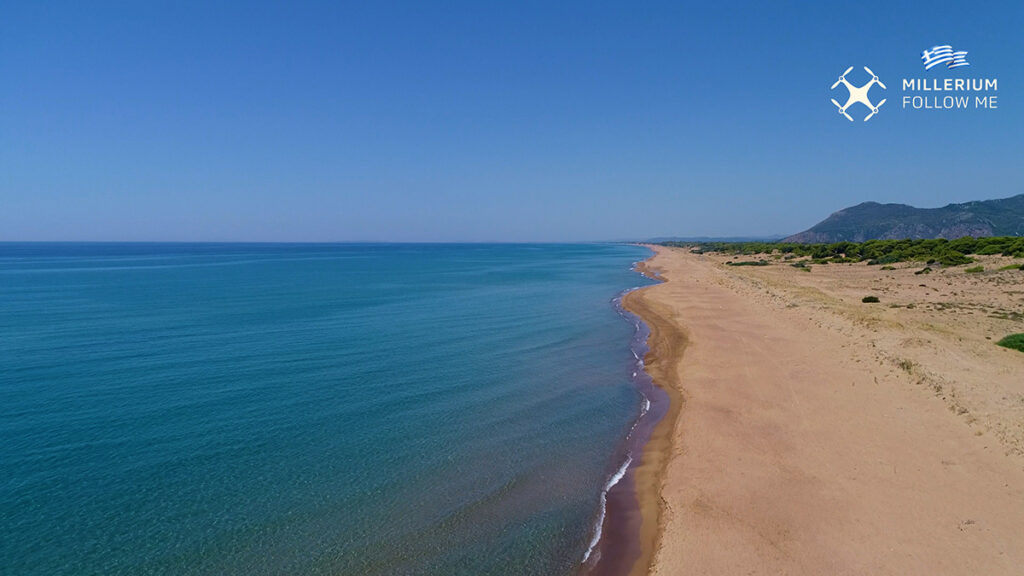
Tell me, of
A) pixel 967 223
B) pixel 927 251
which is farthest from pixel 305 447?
pixel 967 223

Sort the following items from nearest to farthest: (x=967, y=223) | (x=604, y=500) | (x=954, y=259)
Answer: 1. (x=604, y=500)
2. (x=954, y=259)
3. (x=967, y=223)

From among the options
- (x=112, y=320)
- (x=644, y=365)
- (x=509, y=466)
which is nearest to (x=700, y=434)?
(x=509, y=466)

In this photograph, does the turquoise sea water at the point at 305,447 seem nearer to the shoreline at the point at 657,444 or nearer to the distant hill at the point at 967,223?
the shoreline at the point at 657,444

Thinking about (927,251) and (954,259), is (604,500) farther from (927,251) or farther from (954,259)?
(927,251)

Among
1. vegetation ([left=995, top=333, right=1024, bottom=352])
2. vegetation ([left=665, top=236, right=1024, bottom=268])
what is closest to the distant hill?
vegetation ([left=665, top=236, right=1024, bottom=268])

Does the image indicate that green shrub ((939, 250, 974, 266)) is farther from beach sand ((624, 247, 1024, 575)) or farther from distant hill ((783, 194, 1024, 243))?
distant hill ((783, 194, 1024, 243))

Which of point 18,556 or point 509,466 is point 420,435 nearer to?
point 509,466

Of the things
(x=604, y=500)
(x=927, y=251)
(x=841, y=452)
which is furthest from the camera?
(x=927, y=251)
